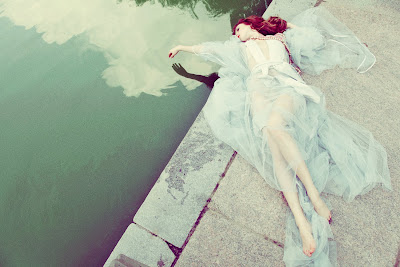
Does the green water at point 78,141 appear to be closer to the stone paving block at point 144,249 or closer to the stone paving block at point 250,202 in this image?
the stone paving block at point 144,249

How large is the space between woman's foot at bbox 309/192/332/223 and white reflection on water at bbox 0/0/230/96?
1724mm

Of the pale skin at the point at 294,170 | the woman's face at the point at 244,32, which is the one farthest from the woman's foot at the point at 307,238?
the woman's face at the point at 244,32

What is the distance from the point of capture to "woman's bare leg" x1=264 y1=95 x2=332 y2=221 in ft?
6.15

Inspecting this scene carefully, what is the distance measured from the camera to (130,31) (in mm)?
3693

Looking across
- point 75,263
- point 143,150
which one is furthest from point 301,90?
point 75,263

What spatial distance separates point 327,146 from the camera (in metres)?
2.10

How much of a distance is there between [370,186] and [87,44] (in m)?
3.46

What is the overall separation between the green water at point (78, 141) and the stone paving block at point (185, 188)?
1.13 feet

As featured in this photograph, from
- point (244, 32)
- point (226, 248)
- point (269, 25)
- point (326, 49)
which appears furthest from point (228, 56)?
point (226, 248)

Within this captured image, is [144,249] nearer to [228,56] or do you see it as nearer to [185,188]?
[185,188]

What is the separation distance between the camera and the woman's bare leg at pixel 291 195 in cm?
174

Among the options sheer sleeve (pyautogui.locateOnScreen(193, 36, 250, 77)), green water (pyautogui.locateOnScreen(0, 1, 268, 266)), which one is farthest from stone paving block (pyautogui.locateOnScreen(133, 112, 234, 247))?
sheer sleeve (pyautogui.locateOnScreen(193, 36, 250, 77))

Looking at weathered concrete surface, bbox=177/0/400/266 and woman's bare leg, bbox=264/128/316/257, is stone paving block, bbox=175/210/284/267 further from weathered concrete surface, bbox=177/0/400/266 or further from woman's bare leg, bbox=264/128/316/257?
woman's bare leg, bbox=264/128/316/257

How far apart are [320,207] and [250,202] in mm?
460
